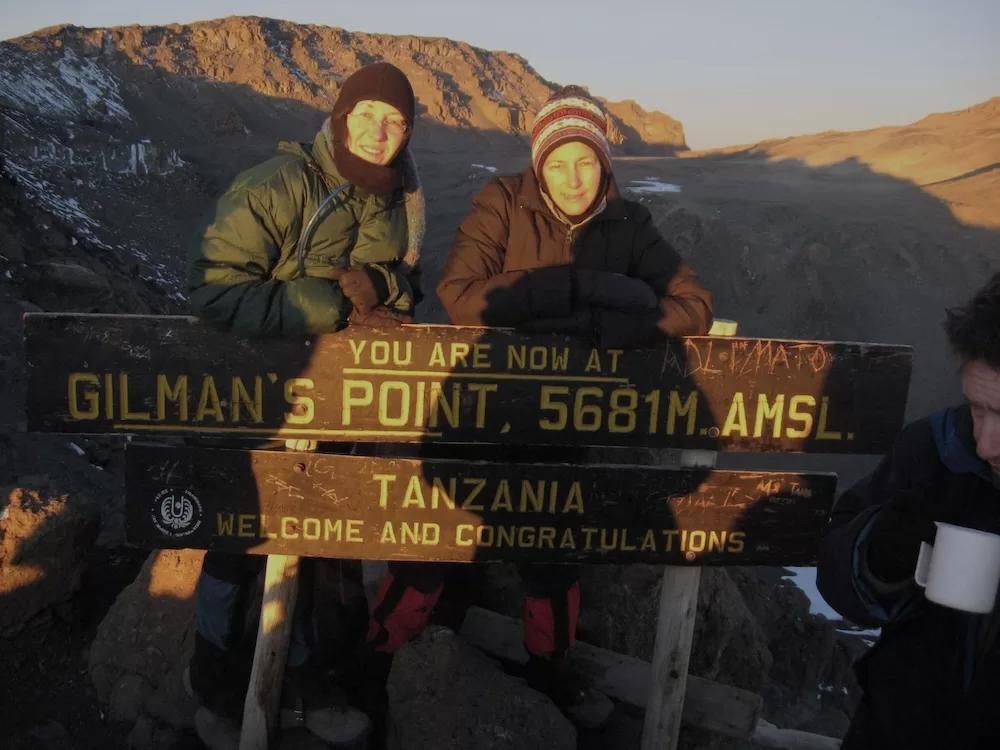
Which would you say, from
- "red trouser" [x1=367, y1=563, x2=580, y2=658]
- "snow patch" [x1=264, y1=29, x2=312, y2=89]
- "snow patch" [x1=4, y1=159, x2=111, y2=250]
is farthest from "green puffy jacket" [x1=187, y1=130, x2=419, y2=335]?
"snow patch" [x1=264, y1=29, x2=312, y2=89]

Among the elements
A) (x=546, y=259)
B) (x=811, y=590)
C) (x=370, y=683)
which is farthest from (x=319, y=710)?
(x=811, y=590)

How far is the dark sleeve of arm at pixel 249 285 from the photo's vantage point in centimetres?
242

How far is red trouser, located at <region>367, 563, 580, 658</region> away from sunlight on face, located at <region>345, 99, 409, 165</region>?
1553mm

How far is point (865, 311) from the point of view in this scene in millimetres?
14695

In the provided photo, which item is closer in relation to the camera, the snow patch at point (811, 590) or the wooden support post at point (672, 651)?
the wooden support post at point (672, 651)

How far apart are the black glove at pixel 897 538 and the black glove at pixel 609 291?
94cm

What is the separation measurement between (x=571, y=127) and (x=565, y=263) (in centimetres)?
45

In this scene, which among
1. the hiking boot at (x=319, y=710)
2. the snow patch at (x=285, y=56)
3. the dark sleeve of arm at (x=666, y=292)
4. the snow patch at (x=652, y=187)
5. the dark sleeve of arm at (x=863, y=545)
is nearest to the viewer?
the dark sleeve of arm at (x=863, y=545)

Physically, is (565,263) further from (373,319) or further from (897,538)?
(897,538)

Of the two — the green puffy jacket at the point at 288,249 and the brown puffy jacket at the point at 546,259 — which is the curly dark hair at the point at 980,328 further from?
the green puffy jacket at the point at 288,249

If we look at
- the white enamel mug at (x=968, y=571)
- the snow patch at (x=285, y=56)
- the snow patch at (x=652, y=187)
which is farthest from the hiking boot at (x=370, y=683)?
the snow patch at (x=285, y=56)

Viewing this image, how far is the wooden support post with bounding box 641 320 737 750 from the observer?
2.82 meters

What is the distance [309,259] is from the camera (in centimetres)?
263

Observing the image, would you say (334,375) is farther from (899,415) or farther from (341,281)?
(899,415)
